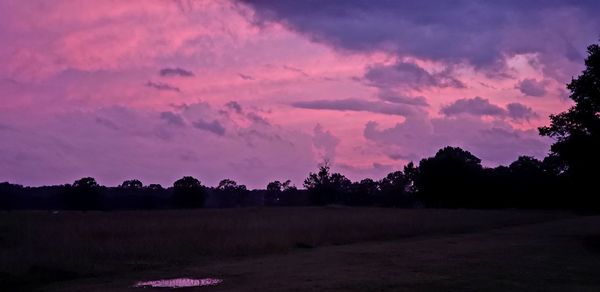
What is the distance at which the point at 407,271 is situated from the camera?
2039cm

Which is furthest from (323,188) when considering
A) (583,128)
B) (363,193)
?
(583,128)

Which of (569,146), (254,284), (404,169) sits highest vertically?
(404,169)

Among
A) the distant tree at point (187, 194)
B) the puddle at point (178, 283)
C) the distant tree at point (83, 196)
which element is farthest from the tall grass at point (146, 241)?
the distant tree at point (187, 194)

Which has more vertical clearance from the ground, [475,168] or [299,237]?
[475,168]

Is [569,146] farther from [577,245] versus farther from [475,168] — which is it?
[475,168]

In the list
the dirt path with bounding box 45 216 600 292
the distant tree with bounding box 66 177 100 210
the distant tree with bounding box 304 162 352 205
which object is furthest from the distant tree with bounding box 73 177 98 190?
the dirt path with bounding box 45 216 600 292

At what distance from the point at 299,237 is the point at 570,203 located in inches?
3007

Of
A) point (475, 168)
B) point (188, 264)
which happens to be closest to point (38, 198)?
point (475, 168)

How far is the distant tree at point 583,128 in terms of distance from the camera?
1366 inches

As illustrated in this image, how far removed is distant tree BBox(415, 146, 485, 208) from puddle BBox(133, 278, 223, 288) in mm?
92179

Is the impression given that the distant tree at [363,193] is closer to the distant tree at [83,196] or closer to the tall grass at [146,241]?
the distant tree at [83,196]

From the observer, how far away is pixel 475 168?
114 m

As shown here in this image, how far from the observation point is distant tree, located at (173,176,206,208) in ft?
422

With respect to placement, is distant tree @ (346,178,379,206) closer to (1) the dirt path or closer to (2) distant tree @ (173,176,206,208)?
(2) distant tree @ (173,176,206,208)
